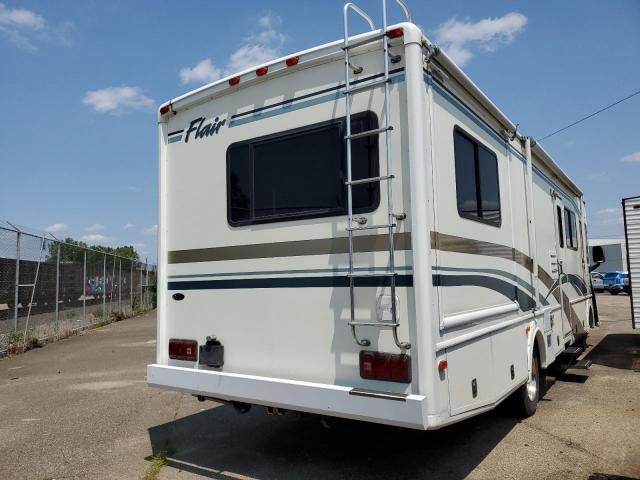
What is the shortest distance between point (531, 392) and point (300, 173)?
3.45m

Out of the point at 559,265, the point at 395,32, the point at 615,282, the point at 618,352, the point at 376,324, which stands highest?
the point at 395,32

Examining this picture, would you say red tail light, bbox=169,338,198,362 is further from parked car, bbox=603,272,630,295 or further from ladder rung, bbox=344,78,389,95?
parked car, bbox=603,272,630,295

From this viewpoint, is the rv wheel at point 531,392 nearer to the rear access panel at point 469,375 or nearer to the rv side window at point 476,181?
the rear access panel at point 469,375

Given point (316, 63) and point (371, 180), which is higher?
point (316, 63)

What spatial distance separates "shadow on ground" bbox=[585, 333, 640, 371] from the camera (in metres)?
8.50

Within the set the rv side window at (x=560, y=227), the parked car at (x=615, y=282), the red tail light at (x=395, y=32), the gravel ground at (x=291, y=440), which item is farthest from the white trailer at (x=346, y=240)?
the parked car at (x=615, y=282)

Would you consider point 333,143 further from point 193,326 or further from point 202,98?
point 193,326

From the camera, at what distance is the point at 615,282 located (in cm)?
2983

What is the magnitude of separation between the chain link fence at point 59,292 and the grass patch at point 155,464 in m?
6.74

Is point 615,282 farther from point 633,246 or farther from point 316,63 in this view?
point 316,63

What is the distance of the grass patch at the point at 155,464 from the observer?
426 centimetres

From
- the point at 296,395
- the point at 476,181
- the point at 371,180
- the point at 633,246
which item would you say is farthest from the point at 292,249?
the point at 633,246

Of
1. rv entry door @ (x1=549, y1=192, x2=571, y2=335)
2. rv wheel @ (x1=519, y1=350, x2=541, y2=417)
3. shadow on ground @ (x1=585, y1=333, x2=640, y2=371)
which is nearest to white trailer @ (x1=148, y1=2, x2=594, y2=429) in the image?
rv wheel @ (x1=519, y1=350, x2=541, y2=417)

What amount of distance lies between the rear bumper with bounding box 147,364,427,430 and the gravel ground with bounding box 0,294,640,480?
0.72 meters
